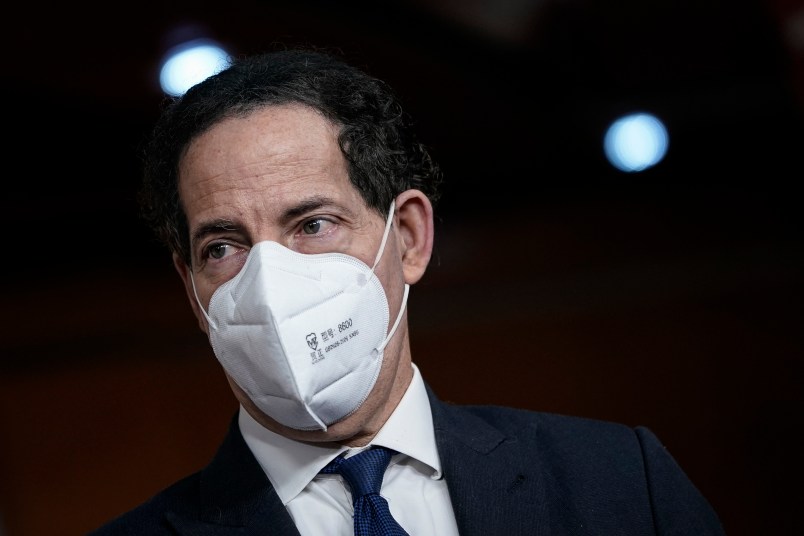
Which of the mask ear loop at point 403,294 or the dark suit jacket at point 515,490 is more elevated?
the mask ear loop at point 403,294

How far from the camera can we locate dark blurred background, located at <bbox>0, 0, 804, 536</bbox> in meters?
4.36

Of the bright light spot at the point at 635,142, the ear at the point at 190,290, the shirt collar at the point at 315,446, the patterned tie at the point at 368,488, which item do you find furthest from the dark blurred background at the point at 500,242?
the patterned tie at the point at 368,488

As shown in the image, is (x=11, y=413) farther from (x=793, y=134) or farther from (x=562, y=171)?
(x=793, y=134)

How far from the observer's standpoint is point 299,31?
13.5ft

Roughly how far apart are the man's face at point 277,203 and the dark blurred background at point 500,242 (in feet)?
7.69

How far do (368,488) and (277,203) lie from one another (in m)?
0.52

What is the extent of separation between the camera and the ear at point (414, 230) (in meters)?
1.90

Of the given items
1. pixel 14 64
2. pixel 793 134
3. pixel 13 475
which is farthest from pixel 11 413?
pixel 793 134

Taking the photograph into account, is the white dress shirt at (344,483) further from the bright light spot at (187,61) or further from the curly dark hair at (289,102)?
the bright light spot at (187,61)

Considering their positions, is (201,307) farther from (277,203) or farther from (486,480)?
(486,480)

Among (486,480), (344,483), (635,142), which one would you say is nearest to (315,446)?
(344,483)

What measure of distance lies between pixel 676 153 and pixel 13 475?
3928mm

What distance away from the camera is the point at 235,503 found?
171 centimetres

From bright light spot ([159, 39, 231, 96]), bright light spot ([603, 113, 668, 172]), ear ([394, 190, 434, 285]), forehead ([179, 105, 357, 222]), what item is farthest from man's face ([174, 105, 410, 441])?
bright light spot ([603, 113, 668, 172])
